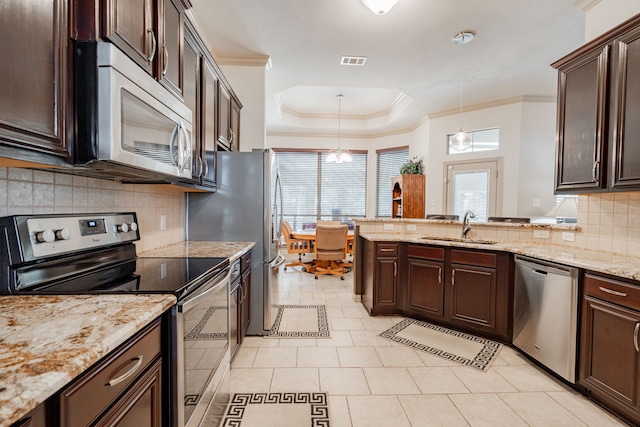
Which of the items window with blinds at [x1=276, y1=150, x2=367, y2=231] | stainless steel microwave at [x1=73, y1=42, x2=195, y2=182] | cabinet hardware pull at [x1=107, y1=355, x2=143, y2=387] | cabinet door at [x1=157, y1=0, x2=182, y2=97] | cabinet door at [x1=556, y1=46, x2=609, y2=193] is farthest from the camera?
window with blinds at [x1=276, y1=150, x2=367, y2=231]

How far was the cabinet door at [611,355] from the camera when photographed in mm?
1660

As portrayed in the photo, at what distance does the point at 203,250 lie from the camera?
223cm

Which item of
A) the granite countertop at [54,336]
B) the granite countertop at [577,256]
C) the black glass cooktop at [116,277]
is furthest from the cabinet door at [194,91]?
the granite countertop at [577,256]

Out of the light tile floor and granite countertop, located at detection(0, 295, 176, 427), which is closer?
granite countertop, located at detection(0, 295, 176, 427)

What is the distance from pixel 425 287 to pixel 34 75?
126 inches

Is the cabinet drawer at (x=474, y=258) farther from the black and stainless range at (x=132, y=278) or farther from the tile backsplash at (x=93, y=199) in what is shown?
the tile backsplash at (x=93, y=199)

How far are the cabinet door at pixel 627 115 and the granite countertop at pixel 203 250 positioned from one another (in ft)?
8.71

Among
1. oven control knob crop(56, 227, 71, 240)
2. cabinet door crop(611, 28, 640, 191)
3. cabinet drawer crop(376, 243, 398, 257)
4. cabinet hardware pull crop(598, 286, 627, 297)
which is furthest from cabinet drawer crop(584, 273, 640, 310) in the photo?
oven control knob crop(56, 227, 71, 240)

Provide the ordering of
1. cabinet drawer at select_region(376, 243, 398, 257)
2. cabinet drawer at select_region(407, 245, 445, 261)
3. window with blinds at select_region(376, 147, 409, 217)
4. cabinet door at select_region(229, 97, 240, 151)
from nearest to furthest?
cabinet drawer at select_region(407, 245, 445, 261) < cabinet door at select_region(229, 97, 240, 151) < cabinet drawer at select_region(376, 243, 398, 257) < window with blinds at select_region(376, 147, 409, 217)

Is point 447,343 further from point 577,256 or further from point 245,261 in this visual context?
point 245,261

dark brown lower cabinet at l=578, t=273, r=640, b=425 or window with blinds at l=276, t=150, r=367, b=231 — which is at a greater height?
window with blinds at l=276, t=150, r=367, b=231

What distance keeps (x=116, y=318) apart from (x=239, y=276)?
56.3 inches

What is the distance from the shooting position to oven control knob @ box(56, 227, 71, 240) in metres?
1.31

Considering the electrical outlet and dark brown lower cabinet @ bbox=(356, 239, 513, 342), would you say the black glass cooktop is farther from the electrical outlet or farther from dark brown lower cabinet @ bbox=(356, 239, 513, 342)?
the electrical outlet
